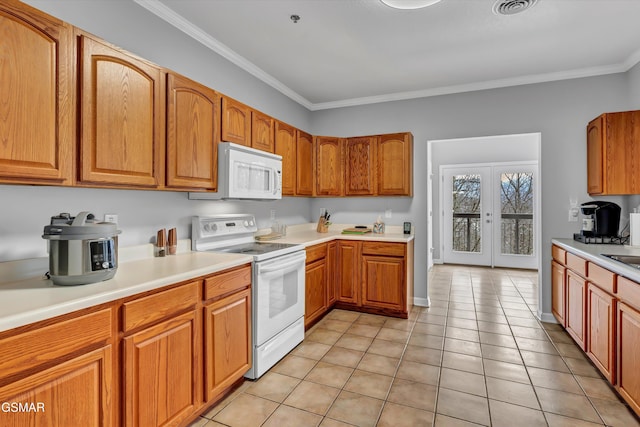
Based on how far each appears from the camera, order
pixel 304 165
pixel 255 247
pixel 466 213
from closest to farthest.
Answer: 1. pixel 255 247
2. pixel 304 165
3. pixel 466 213

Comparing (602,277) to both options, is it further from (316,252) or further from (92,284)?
(92,284)

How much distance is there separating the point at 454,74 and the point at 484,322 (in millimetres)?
2636

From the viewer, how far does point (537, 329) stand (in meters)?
3.27

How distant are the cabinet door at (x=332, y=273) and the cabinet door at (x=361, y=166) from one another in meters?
0.79

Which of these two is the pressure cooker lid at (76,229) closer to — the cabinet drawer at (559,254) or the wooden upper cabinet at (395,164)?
the wooden upper cabinet at (395,164)

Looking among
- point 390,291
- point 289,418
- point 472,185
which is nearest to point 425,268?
point 390,291

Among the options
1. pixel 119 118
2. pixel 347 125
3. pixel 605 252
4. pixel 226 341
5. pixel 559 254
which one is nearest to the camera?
pixel 119 118

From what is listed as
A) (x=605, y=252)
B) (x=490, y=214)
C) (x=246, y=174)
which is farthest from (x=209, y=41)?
(x=490, y=214)

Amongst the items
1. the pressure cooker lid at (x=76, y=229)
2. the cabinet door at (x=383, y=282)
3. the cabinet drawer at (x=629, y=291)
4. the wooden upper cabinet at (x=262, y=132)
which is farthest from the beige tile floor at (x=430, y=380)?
the wooden upper cabinet at (x=262, y=132)

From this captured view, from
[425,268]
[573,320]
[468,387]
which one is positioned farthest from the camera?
[425,268]

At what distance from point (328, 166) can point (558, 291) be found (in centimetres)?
275

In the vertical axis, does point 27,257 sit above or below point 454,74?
below

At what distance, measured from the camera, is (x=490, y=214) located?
20.4ft

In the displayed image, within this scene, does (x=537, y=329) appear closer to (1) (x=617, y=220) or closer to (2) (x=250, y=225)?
(1) (x=617, y=220)
